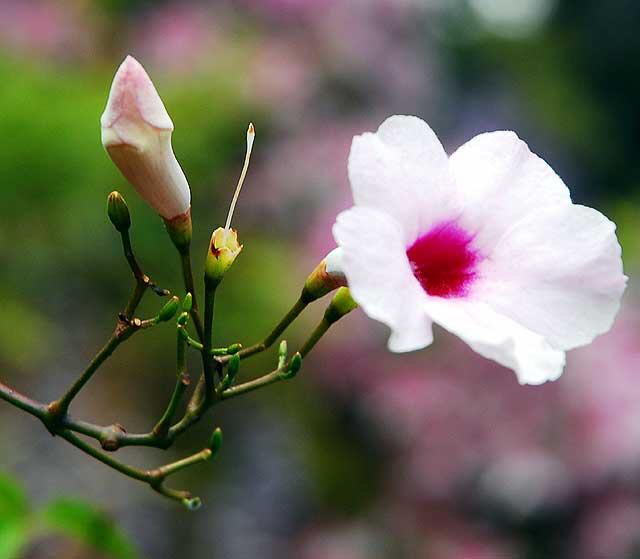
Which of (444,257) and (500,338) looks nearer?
(500,338)

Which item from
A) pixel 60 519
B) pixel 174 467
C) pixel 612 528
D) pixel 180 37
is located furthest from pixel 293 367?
pixel 180 37

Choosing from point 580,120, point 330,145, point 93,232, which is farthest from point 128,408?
point 580,120

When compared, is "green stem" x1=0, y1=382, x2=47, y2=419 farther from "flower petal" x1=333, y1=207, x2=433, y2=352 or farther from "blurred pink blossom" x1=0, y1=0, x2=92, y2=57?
"blurred pink blossom" x1=0, y1=0, x2=92, y2=57

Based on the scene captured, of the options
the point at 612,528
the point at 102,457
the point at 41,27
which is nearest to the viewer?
the point at 102,457

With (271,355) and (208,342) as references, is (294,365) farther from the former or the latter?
(271,355)

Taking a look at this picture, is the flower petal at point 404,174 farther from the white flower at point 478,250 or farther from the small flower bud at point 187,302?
the small flower bud at point 187,302

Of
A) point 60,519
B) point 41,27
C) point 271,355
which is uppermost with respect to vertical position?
point 60,519

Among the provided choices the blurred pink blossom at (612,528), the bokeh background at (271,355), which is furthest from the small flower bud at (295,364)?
the blurred pink blossom at (612,528)
